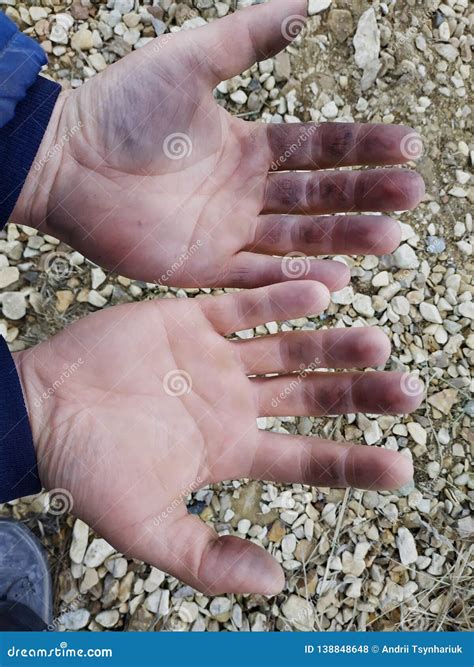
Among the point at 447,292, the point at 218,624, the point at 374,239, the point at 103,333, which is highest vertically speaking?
the point at 374,239

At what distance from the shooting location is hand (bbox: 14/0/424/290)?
1.42m

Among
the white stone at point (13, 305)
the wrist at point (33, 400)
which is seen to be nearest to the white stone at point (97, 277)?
the white stone at point (13, 305)

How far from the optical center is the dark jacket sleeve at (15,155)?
1.42 metres

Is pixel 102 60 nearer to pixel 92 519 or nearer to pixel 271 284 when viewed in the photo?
pixel 271 284

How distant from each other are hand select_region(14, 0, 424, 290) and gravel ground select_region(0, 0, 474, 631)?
0.47 meters

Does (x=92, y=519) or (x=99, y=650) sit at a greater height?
(x=92, y=519)

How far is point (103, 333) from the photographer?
4.85 feet

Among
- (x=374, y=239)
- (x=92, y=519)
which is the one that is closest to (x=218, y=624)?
(x=92, y=519)

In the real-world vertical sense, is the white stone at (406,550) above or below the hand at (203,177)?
below

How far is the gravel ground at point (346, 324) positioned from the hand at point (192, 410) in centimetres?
49

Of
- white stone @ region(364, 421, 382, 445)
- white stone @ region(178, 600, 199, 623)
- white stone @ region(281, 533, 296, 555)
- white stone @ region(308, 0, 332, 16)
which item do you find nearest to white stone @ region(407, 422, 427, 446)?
white stone @ region(364, 421, 382, 445)

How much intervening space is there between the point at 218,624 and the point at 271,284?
3.34 ft

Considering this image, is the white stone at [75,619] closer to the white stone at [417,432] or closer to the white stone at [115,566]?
the white stone at [115,566]

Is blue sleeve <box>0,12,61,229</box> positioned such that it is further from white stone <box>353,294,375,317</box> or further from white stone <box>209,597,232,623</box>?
white stone <box>209,597,232,623</box>
